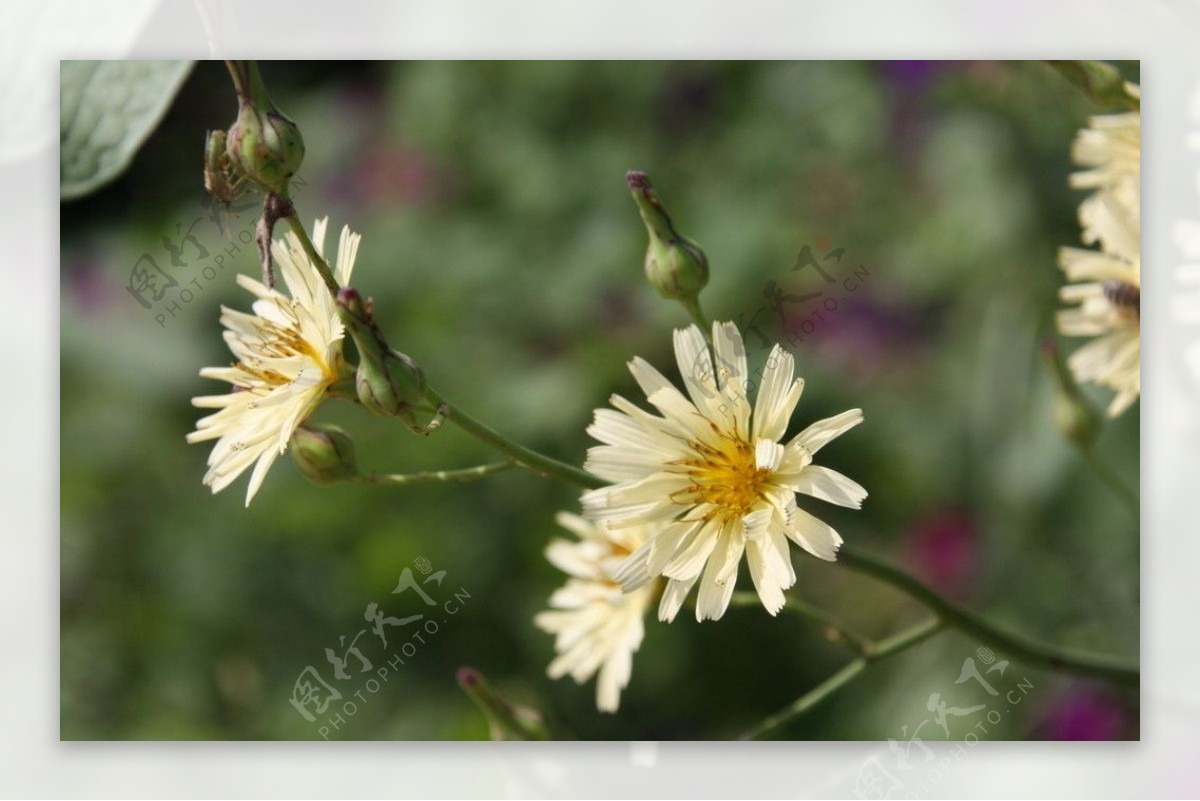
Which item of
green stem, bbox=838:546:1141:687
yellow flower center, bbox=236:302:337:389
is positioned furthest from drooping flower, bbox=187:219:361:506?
green stem, bbox=838:546:1141:687

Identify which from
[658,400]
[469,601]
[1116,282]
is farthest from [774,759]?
[1116,282]

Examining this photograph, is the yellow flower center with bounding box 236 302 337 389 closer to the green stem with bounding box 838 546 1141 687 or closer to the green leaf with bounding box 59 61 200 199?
the green leaf with bounding box 59 61 200 199

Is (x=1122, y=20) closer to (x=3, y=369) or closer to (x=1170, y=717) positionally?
(x=1170, y=717)

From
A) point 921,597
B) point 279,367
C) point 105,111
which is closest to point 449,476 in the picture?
point 279,367

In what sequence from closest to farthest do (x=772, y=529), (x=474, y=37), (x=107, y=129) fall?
(x=772, y=529), (x=107, y=129), (x=474, y=37)

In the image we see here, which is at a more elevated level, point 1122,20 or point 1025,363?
point 1122,20

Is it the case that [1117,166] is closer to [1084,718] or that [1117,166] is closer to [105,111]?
[1084,718]

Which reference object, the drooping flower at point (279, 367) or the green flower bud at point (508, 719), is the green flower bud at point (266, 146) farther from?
the green flower bud at point (508, 719)
